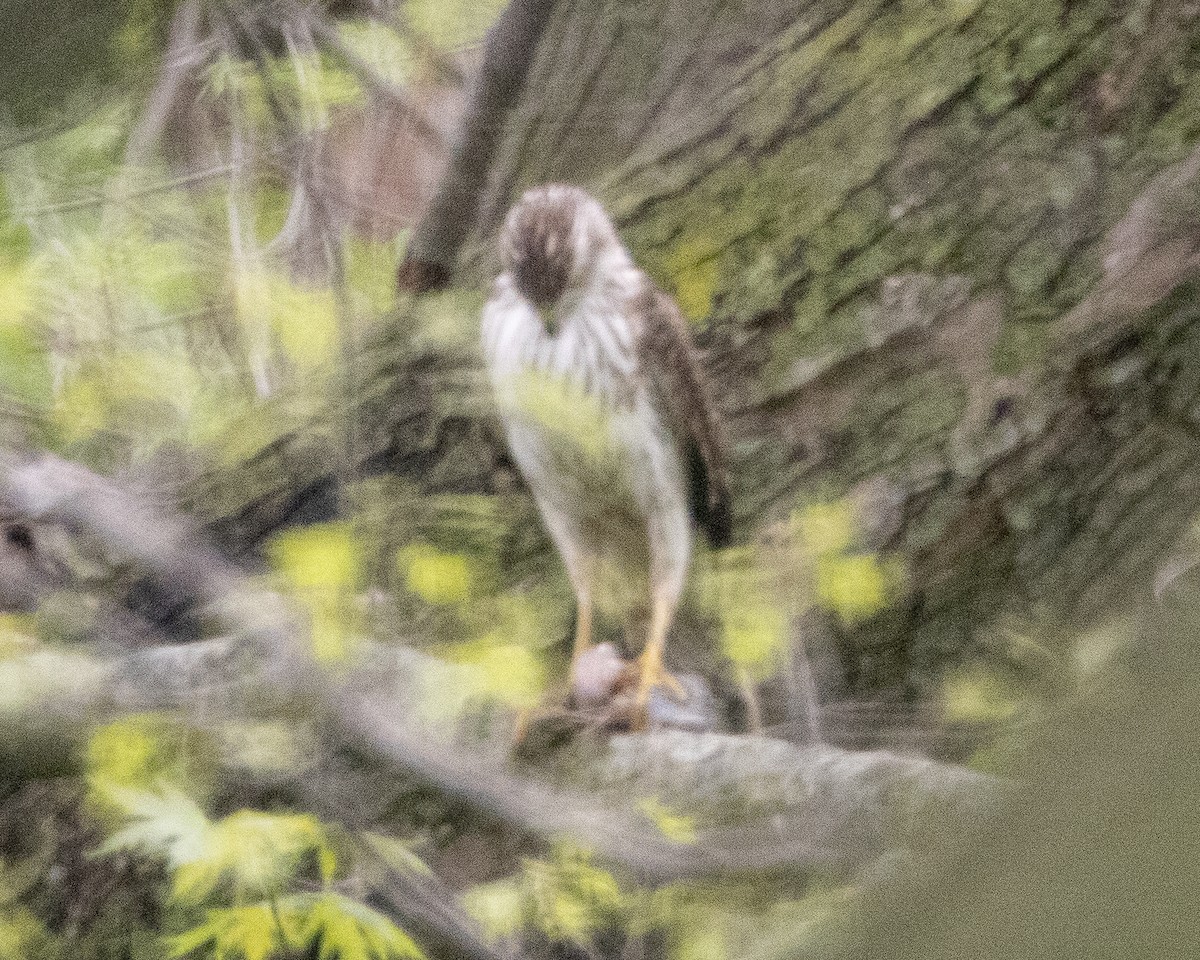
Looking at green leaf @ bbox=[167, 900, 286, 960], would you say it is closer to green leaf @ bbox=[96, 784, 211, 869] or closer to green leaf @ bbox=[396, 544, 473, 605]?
green leaf @ bbox=[96, 784, 211, 869]

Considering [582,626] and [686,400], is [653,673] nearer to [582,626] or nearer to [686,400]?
[582,626]

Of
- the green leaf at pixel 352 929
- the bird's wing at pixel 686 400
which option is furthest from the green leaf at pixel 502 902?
the bird's wing at pixel 686 400

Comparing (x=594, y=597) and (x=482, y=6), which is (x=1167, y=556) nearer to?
(x=594, y=597)

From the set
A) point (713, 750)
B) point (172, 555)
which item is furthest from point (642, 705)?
point (172, 555)

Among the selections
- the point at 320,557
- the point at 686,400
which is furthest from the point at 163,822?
the point at 686,400

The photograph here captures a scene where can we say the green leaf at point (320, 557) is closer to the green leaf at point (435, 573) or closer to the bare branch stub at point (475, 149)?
the green leaf at point (435, 573)

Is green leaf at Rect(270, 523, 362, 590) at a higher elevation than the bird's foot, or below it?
higher

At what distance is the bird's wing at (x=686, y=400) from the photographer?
2.69ft

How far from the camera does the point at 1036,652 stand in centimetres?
85

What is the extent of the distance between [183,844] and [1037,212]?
2.49 ft

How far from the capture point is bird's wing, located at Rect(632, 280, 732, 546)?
82 centimetres

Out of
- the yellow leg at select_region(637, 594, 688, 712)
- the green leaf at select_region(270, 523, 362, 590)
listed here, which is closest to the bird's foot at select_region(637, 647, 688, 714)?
the yellow leg at select_region(637, 594, 688, 712)

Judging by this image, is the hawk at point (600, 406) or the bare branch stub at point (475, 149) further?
the bare branch stub at point (475, 149)

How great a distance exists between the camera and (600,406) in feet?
2.69
